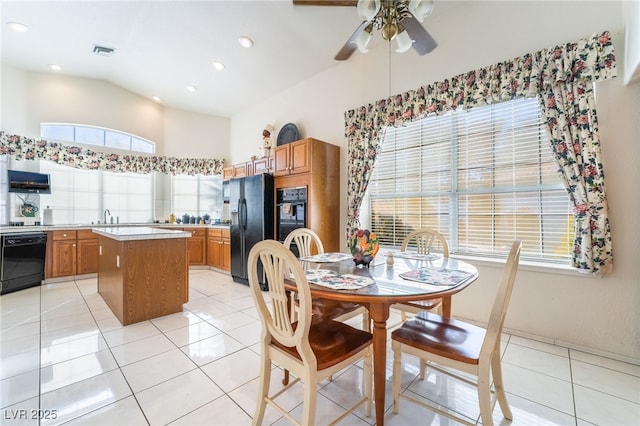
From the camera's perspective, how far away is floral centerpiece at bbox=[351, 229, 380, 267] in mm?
1762

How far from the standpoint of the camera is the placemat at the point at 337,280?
1.32m

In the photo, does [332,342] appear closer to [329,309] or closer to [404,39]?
[329,309]

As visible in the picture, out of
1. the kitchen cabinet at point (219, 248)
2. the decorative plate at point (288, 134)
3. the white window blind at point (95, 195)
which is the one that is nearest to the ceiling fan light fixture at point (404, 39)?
the decorative plate at point (288, 134)

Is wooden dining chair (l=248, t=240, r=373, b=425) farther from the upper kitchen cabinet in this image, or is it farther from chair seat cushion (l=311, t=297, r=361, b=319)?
the upper kitchen cabinet

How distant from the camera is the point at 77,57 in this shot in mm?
4016

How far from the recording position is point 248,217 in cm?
409

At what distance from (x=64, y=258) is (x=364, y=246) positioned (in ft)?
16.9

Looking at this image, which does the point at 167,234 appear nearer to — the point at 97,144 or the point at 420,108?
the point at 420,108

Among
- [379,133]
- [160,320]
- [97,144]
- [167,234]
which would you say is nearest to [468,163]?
[379,133]

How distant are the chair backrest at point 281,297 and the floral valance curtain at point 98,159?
522 centimetres

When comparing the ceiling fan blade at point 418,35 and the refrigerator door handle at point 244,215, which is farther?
the refrigerator door handle at point 244,215

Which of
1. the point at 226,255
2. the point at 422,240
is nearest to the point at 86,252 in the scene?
the point at 226,255

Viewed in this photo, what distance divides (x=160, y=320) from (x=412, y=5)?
358cm

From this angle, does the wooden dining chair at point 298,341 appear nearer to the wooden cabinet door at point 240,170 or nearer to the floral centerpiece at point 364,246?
the floral centerpiece at point 364,246
